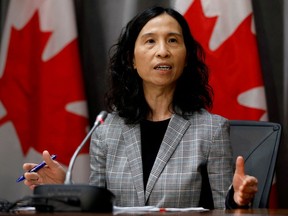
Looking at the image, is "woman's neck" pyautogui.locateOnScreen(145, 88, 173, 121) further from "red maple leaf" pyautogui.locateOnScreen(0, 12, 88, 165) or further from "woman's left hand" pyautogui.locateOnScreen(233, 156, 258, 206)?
"red maple leaf" pyautogui.locateOnScreen(0, 12, 88, 165)

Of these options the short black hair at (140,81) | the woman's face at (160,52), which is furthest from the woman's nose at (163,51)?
the short black hair at (140,81)

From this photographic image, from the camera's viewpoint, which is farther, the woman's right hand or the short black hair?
the short black hair

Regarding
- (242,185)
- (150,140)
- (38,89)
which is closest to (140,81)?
(150,140)

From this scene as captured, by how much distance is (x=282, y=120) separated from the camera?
3250mm

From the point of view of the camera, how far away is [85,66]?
346cm

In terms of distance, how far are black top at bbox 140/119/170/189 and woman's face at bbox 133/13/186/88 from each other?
0.49ft

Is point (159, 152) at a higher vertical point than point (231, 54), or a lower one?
lower

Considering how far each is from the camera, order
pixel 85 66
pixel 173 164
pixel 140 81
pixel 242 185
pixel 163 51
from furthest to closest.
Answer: pixel 85 66
pixel 140 81
pixel 163 51
pixel 173 164
pixel 242 185

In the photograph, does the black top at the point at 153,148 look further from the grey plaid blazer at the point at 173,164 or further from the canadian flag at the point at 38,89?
the canadian flag at the point at 38,89

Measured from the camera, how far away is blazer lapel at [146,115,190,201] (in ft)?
7.59

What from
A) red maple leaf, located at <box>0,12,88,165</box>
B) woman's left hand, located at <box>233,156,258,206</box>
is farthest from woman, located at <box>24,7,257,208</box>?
red maple leaf, located at <box>0,12,88,165</box>

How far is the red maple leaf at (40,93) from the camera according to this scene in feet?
10.7

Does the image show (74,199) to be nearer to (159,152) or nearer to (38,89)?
(159,152)

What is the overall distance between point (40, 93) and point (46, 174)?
3.82 feet
